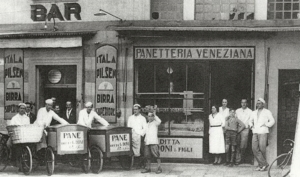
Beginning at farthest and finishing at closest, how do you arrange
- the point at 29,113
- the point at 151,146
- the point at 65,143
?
1. the point at 29,113
2. the point at 151,146
3. the point at 65,143

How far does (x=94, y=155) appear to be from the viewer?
43.8ft

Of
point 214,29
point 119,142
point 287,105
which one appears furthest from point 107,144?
point 287,105

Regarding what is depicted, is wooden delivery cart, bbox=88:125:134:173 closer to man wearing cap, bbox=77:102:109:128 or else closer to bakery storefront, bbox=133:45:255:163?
man wearing cap, bbox=77:102:109:128

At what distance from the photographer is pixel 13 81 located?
1631 centimetres

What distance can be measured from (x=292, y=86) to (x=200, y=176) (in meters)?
4.22

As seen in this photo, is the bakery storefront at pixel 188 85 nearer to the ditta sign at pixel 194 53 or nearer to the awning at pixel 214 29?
the ditta sign at pixel 194 53

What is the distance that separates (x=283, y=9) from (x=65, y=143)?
25.3 ft

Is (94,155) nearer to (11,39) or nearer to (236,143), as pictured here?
(236,143)

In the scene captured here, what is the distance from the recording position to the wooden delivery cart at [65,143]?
41.9ft

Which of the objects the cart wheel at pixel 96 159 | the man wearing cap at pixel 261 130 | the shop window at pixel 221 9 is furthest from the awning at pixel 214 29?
the cart wheel at pixel 96 159

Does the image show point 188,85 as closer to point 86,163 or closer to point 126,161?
point 126,161

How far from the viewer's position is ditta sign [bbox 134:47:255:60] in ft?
49.5

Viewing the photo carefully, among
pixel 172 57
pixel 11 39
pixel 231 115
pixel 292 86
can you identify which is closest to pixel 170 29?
pixel 172 57

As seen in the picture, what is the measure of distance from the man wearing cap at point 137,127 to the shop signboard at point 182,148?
61.7 inches
